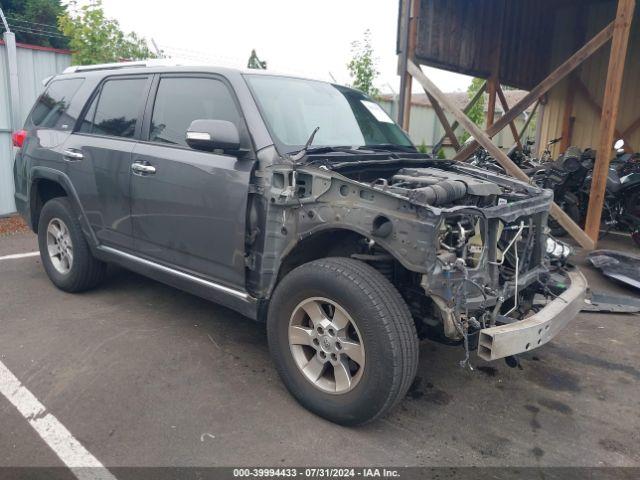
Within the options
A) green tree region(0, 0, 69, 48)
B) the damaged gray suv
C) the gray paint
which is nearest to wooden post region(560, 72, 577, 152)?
the damaged gray suv

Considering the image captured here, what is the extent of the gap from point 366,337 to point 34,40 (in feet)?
59.8

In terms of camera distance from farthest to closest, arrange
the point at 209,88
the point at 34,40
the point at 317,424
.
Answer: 1. the point at 34,40
2. the point at 209,88
3. the point at 317,424

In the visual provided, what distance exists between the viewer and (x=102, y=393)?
3268 millimetres

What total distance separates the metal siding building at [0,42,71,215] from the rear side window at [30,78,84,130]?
341 cm

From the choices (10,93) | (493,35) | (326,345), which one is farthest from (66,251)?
(493,35)

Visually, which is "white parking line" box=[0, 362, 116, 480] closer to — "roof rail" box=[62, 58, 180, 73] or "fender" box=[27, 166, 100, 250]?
"fender" box=[27, 166, 100, 250]

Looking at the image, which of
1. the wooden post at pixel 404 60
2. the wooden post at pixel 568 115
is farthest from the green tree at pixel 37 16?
the wooden post at pixel 568 115

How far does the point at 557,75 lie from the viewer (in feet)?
22.8

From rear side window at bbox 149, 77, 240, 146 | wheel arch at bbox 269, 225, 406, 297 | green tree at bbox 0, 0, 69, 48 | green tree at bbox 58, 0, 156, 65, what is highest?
green tree at bbox 0, 0, 69, 48

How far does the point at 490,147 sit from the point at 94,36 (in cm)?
639

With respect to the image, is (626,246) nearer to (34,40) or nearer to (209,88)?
(209,88)

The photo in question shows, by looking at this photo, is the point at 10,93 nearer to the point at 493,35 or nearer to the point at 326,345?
the point at 326,345

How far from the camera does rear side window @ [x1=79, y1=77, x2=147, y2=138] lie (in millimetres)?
4164

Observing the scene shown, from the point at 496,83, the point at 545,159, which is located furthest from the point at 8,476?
the point at 545,159
